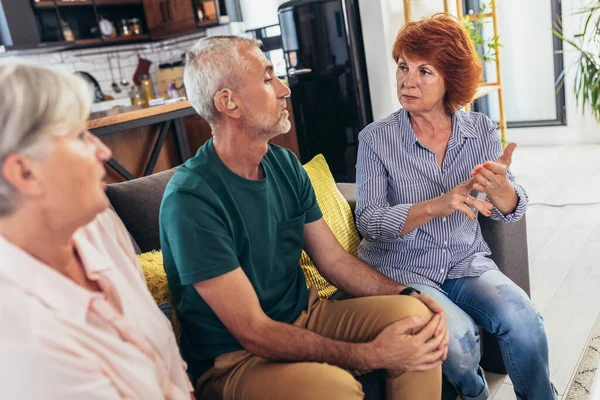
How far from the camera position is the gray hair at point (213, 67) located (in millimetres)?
1375

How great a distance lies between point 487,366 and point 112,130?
7.25 ft

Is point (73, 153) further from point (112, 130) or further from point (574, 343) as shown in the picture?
point (112, 130)

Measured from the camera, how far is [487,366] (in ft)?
6.51

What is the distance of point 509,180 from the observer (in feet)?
5.66

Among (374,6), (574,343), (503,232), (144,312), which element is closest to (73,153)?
(144,312)

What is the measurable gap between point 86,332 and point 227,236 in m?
0.49

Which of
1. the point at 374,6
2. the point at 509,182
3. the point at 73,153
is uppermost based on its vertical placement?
the point at 374,6

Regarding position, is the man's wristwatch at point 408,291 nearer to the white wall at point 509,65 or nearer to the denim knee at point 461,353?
the denim knee at point 461,353

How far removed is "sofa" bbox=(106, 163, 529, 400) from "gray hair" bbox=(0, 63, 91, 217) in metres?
0.90

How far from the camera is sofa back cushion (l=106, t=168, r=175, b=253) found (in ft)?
5.60

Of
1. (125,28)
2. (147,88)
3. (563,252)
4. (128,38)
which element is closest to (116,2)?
(125,28)

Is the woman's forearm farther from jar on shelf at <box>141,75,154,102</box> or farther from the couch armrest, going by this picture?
jar on shelf at <box>141,75,154,102</box>

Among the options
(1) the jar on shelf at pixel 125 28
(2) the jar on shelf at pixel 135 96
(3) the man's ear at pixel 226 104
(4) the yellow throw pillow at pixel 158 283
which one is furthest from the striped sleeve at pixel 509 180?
(1) the jar on shelf at pixel 125 28

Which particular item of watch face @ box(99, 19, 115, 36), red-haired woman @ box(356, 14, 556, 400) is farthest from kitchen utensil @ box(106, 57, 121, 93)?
red-haired woman @ box(356, 14, 556, 400)
